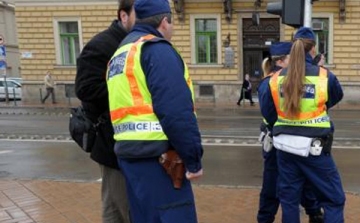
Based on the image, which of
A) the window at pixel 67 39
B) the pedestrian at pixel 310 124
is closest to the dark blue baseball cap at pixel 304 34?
the pedestrian at pixel 310 124

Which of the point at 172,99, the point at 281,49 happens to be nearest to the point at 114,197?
the point at 172,99

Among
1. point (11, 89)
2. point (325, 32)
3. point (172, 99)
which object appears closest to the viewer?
point (172, 99)

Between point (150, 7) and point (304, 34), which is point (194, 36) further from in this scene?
point (150, 7)

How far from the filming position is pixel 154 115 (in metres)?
2.58

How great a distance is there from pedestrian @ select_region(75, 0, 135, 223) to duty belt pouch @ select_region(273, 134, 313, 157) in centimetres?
129

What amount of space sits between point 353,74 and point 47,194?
19709 mm

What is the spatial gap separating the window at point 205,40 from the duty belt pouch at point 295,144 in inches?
795

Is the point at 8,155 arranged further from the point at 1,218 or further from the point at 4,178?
the point at 1,218

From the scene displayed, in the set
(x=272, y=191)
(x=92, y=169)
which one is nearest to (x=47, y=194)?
(x=92, y=169)

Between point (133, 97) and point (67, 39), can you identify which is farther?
point (67, 39)

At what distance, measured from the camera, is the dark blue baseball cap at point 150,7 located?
2676 mm

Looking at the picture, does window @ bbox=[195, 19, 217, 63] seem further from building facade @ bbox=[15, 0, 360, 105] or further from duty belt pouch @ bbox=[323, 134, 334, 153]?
duty belt pouch @ bbox=[323, 134, 334, 153]

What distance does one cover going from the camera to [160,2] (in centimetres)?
269

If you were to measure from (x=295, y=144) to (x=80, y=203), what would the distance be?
8.88ft
